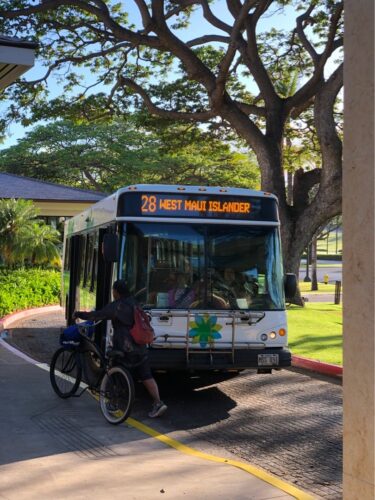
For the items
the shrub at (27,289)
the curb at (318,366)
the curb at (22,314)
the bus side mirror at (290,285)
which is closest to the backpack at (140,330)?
the bus side mirror at (290,285)

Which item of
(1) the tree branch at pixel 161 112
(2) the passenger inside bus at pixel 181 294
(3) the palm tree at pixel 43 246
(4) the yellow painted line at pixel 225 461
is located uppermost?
(1) the tree branch at pixel 161 112

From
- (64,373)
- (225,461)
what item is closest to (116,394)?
(64,373)

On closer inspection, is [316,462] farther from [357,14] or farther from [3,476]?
[357,14]

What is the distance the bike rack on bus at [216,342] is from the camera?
8.73 meters

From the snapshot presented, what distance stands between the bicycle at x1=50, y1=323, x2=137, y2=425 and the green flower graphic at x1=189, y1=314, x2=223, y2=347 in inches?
47.4

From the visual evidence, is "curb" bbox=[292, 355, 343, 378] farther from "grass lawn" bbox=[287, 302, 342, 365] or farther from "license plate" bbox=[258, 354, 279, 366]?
"license plate" bbox=[258, 354, 279, 366]

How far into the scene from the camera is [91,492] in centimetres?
526

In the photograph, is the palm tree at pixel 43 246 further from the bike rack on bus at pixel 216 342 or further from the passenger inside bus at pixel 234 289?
the bike rack on bus at pixel 216 342

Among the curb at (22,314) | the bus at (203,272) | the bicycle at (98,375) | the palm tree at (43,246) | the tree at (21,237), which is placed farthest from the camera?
the palm tree at (43,246)

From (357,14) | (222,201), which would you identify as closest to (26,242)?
(222,201)

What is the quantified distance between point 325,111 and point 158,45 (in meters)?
5.66

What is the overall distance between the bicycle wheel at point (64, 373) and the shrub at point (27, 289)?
10156mm

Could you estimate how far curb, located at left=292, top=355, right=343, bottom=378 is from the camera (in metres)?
11.4

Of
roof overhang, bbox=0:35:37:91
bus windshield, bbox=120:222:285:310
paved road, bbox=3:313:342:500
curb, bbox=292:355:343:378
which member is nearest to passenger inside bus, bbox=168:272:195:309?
bus windshield, bbox=120:222:285:310
